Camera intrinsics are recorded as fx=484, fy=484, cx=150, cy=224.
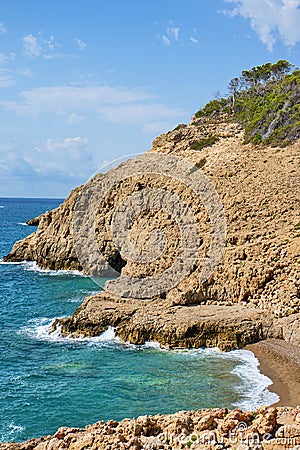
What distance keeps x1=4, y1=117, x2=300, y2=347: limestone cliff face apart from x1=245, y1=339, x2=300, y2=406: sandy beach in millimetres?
1330

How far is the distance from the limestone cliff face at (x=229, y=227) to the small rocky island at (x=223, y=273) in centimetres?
9

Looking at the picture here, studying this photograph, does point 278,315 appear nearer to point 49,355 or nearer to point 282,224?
point 282,224

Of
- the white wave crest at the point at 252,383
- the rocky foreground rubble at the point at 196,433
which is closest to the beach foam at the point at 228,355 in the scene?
the white wave crest at the point at 252,383

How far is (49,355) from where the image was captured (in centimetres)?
2667

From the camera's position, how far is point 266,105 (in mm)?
59250

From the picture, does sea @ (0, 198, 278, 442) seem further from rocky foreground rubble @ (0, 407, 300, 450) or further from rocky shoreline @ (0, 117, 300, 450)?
rocky foreground rubble @ (0, 407, 300, 450)

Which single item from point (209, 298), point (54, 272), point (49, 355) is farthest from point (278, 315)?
point (54, 272)

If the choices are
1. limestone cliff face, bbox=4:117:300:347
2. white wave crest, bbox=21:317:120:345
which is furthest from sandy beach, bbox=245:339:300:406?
white wave crest, bbox=21:317:120:345

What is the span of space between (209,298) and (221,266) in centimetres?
219

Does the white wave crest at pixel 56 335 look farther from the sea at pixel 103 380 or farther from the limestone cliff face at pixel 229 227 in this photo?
the limestone cliff face at pixel 229 227

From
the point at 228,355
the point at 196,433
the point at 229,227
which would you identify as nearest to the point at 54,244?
the point at 229,227

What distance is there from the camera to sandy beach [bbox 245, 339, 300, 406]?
20906 millimetres

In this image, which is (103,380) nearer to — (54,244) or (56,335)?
(56,335)

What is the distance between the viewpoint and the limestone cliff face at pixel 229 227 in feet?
96.1
